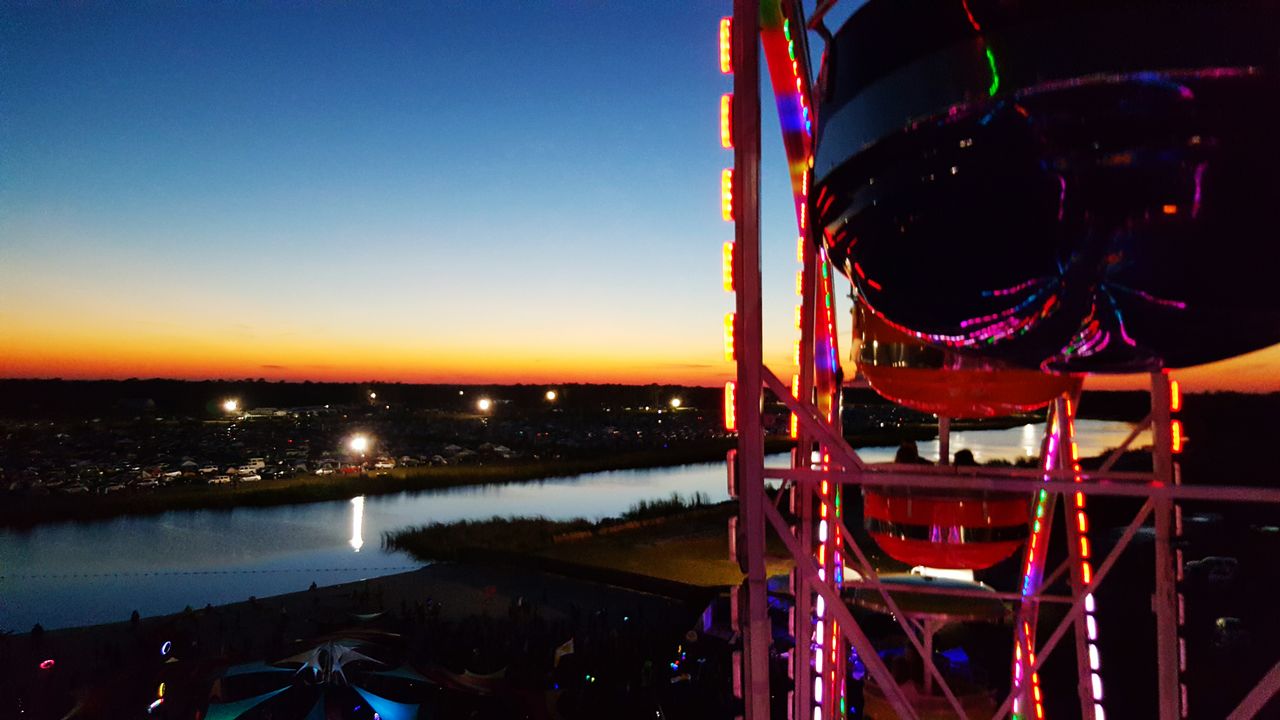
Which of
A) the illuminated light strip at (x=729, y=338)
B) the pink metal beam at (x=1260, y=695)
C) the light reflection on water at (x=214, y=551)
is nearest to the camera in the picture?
the pink metal beam at (x=1260, y=695)

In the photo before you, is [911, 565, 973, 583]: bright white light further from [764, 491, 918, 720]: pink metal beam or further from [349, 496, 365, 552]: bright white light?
[349, 496, 365, 552]: bright white light

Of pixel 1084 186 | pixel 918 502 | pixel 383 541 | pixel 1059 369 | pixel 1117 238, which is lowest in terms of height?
pixel 383 541

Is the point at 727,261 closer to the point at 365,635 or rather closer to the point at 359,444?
the point at 365,635

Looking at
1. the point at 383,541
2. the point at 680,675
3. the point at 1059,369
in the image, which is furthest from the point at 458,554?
the point at 1059,369

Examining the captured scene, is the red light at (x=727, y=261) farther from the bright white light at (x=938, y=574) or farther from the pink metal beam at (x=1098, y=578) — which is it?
the bright white light at (x=938, y=574)

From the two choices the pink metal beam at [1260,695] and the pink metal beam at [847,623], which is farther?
the pink metal beam at [847,623]

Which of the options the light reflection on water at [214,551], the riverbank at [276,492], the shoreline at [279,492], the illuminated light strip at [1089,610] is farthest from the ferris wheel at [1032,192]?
the riverbank at [276,492]

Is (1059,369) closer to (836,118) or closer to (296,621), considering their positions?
(836,118)

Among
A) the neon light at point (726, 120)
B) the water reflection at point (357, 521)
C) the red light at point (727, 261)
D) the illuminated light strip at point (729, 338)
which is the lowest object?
the water reflection at point (357, 521)

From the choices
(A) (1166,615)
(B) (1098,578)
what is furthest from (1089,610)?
(A) (1166,615)
